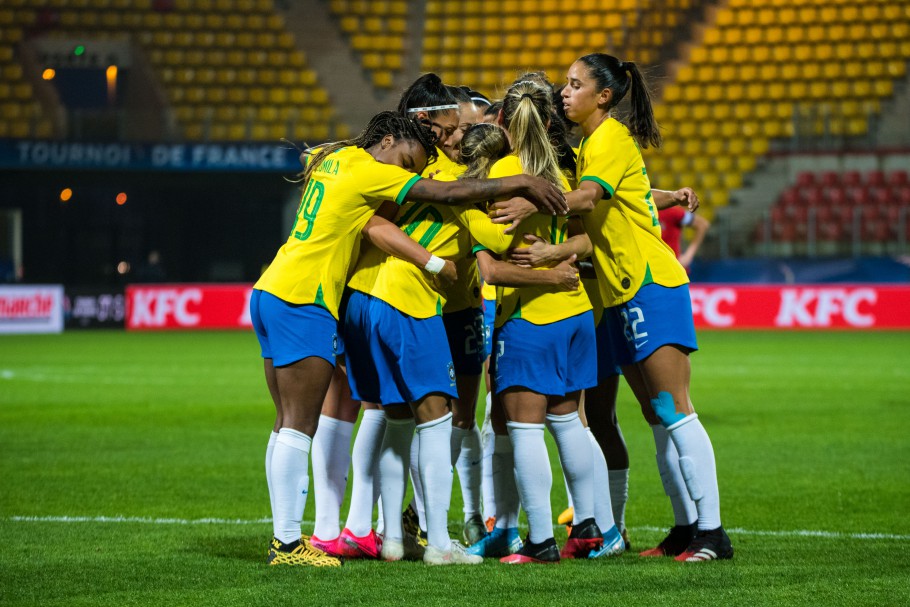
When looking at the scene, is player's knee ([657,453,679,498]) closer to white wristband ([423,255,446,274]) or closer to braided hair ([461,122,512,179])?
white wristband ([423,255,446,274])

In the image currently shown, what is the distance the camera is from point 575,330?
5.25m

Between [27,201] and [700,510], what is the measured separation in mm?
22391

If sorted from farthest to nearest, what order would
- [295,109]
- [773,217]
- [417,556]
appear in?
1. [295,109]
2. [773,217]
3. [417,556]

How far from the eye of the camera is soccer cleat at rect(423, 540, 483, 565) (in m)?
5.21

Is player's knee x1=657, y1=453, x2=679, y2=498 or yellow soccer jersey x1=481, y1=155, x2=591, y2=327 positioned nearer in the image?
yellow soccer jersey x1=481, y1=155, x2=591, y2=327

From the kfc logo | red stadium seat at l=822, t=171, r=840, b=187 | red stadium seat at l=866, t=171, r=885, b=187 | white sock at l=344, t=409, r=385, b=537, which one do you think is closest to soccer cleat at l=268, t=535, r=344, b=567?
white sock at l=344, t=409, r=385, b=537

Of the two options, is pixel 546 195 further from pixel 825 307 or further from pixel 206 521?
pixel 825 307

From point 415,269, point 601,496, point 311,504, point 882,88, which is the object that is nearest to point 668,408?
point 601,496

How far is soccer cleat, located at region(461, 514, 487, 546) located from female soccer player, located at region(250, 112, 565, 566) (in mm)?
818

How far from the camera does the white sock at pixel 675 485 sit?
5.50m

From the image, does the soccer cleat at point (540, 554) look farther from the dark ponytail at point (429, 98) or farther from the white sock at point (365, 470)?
the dark ponytail at point (429, 98)

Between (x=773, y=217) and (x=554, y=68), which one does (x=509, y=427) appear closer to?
(x=773, y=217)

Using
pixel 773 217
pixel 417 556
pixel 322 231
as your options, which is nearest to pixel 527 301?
pixel 322 231

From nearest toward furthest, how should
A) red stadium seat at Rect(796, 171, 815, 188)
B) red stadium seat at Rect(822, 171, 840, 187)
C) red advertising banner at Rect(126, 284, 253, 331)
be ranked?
red advertising banner at Rect(126, 284, 253, 331)
red stadium seat at Rect(822, 171, 840, 187)
red stadium seat at Rect(796, 171, 815, 188)
